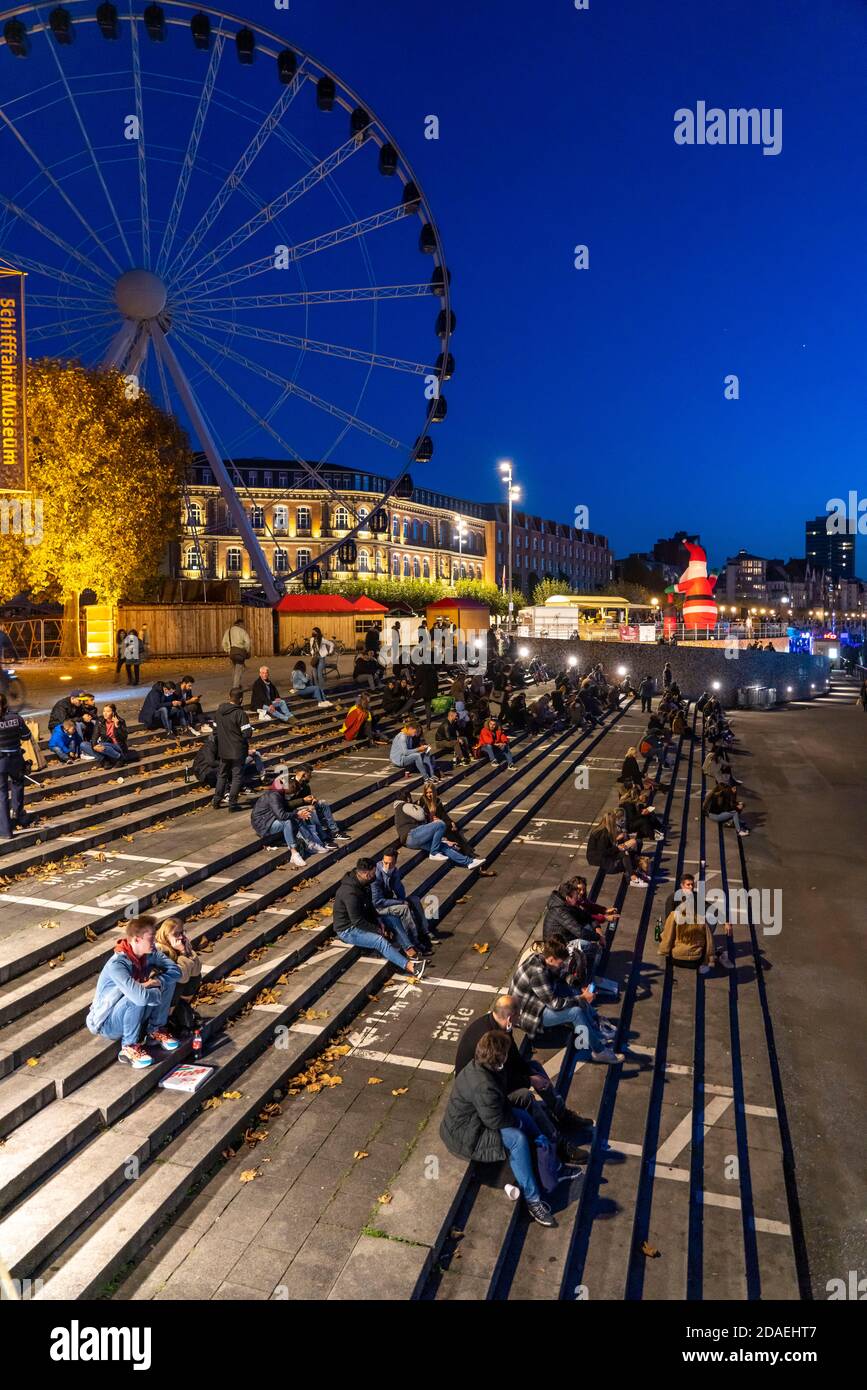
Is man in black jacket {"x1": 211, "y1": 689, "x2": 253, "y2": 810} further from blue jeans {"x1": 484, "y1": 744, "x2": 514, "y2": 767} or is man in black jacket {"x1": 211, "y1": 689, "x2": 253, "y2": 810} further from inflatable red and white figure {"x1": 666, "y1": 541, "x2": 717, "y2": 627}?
inflatable red and white figure {"x1": 666, "y1": 541, "x2": 717, "y2": 627}

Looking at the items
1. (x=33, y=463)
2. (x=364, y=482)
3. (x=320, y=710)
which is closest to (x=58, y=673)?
(x=33, y=463)

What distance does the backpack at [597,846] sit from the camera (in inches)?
483

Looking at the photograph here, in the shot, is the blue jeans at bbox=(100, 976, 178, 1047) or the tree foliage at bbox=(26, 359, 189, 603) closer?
the blue jeans at bbox=(100, 976, 178, 1047)

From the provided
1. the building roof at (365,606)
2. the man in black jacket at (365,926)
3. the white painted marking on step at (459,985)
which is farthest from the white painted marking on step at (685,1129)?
the building roof at (365,606)

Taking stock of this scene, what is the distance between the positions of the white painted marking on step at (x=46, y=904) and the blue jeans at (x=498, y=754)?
11.2 metres

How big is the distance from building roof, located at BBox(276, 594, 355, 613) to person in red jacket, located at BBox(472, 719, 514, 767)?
15.5 meters

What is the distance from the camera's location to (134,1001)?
6.25 m

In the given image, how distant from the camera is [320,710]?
20688 mm

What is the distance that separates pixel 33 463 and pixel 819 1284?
84.8 ft

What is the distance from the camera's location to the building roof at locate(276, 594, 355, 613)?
3231 cm

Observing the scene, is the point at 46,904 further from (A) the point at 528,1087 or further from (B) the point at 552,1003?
(A) the point at 528,1087

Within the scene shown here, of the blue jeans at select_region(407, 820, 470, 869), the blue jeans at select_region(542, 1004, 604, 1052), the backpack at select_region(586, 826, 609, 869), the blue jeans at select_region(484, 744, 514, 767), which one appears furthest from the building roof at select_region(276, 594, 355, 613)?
the blue jeans at select_region(542, 1004, 604, 1052)
